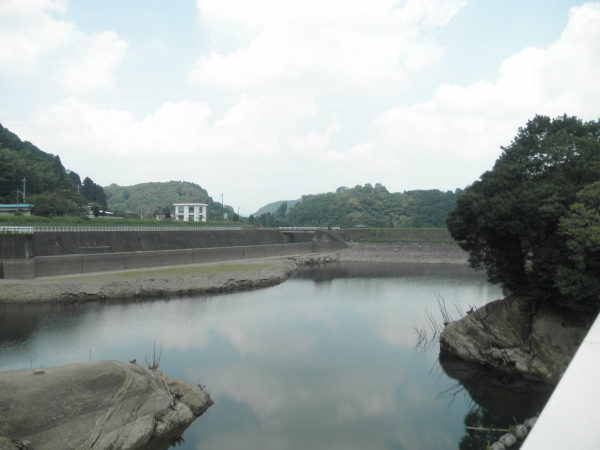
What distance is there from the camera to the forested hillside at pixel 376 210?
9244 cm

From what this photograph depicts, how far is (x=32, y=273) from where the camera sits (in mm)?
29219

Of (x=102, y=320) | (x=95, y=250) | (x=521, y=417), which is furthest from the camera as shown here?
(x=95, y=250)

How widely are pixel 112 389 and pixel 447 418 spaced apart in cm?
984

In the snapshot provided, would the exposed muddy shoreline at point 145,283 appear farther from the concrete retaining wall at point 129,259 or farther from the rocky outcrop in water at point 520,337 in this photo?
the rocky outcrop in water at point 520,337

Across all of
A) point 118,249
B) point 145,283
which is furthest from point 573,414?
point 118,249

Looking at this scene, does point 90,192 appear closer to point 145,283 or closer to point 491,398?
point 145,283

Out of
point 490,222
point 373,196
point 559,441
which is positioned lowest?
point 559,441

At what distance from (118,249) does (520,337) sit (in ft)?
106

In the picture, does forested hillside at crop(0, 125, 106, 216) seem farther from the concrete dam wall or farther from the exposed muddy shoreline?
the exposed muddy shoreline

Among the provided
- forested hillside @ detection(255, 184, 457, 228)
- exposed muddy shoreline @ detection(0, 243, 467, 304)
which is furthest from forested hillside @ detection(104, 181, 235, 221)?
exposed muddy shoreline @ detection(0, 243, 467, 304)

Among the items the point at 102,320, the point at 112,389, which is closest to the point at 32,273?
the point at 102,320

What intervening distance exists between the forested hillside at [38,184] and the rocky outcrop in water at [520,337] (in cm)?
4373

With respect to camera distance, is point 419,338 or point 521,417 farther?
point 419,338

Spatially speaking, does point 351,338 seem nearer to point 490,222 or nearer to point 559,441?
point 490,222
